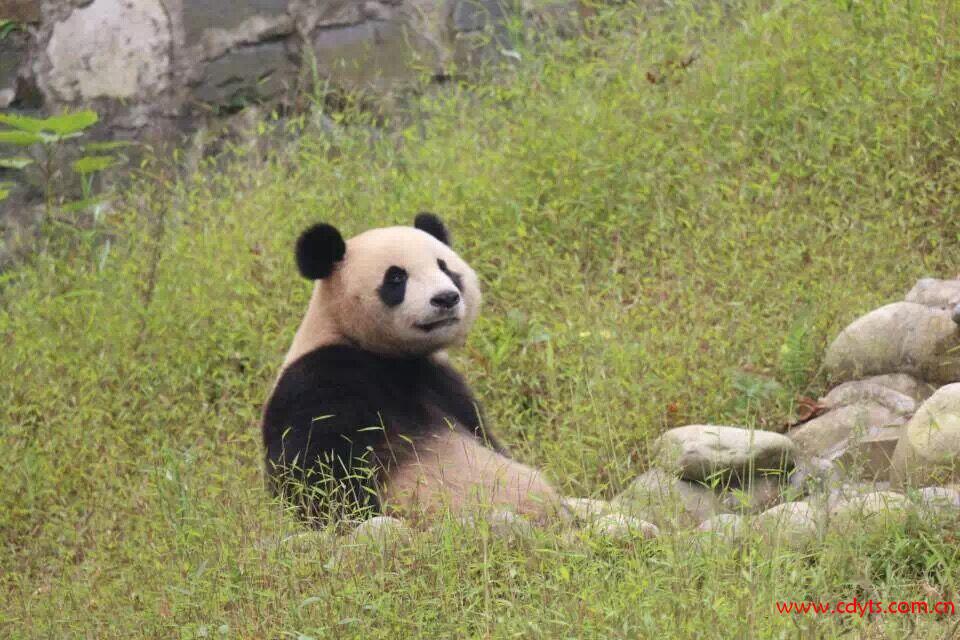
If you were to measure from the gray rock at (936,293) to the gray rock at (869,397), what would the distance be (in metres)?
0.43

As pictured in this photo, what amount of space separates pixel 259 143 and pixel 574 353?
2846 millimetres

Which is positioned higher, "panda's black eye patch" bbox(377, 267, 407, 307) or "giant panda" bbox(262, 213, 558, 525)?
"panda's black eye patch" bbox(377, 267, 407, 307)

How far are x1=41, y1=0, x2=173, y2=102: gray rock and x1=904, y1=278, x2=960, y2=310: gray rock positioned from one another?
4564 mm

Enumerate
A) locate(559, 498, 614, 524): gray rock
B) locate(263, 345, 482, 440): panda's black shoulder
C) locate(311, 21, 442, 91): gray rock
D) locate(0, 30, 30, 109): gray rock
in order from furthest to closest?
locate(311, 21, 442, 91): gray rock, locate(0, 30, 30, 109): gray rock, locate(263, 345, 482, 440): panda's black shoulder, locate(559, 498, 614, 524): gray rock

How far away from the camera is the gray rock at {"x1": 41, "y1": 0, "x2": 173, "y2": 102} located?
7.79 meters

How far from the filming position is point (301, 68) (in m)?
7.92

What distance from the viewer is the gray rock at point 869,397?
192 inches

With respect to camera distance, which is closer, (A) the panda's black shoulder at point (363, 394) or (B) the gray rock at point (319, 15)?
(A) the panda's black shoulder at point (363, 394)

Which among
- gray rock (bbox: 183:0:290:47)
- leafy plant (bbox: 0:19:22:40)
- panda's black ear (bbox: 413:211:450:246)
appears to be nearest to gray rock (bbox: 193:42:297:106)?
gray rock (bbox: 183:0:290:47)

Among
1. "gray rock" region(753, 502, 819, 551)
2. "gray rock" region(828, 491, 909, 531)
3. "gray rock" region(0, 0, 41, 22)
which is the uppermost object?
"gray rock" region(828, 491, 909, 531)

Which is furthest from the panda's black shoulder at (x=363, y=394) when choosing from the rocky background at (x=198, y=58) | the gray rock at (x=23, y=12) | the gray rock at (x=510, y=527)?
the gray rock at (x=23, y=12)

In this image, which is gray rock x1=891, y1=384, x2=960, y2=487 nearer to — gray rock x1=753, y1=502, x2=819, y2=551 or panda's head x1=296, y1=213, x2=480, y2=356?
gray rock x1=753, y1=502, x2=819, y2=551

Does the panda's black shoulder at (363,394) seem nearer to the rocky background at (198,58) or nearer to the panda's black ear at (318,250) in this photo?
the panda's black ear at (318,250)

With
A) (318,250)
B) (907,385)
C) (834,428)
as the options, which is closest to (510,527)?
(318,250)
